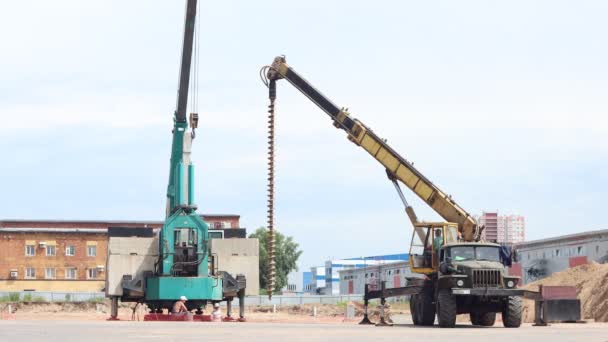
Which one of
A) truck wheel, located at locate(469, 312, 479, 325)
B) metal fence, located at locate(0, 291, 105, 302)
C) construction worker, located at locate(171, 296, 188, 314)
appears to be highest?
metal fence, located at locate(0, 291, 105, 302)

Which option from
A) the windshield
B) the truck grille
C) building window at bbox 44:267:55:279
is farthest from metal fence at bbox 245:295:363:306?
the truck grille

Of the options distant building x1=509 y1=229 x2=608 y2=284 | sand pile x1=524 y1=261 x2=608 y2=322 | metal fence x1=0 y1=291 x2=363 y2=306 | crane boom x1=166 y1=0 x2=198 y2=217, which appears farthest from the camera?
metal fence x1=0 y1=291 x2=363 y2=306

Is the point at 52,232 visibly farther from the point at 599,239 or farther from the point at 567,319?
the point at 567,319

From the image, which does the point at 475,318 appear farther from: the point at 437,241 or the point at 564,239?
the point at 564,239

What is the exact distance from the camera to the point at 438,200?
42625 mm

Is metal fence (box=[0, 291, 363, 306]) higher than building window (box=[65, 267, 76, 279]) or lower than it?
lower

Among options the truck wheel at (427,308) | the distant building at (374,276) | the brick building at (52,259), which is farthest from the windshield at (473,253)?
the brick building at (52,259)

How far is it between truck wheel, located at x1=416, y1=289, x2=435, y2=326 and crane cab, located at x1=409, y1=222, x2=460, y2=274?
30.7 inches

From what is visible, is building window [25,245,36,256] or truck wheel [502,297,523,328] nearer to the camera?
truck wheel [502,297,523,328]

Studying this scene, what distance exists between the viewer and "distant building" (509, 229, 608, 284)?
230 ft

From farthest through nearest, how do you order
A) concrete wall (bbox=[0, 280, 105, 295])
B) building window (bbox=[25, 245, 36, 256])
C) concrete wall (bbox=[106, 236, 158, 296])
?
building window (bbox=[25, 245, 36, 256])
concrete wall (bbox=[0, 280, 105, 295])
concrete wall (bbox=[106, 236, 158, 296])

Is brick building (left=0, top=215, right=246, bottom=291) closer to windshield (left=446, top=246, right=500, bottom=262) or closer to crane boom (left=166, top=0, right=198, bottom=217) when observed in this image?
crane boom (left=166, top=0, right=198, bottom=217)

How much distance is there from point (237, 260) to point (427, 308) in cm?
1040

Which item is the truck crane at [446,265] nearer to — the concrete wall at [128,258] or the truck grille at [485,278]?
the truck grille at [485,278]
